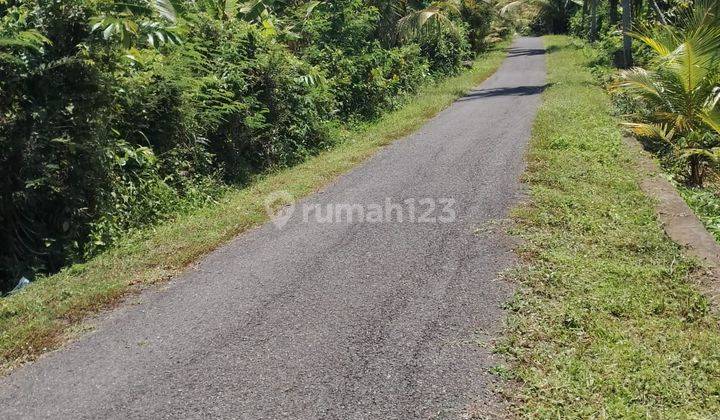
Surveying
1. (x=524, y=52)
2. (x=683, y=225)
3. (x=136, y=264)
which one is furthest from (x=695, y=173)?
(x=524, y=52)

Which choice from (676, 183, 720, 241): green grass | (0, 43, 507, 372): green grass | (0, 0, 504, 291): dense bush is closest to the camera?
(0, 43, 507, 372): green grass

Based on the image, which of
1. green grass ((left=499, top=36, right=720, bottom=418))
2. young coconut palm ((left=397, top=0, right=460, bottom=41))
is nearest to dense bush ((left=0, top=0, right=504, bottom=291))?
green grass ((left=499, top=36, right=720, bottom=418))

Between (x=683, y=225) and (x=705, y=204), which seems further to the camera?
(x=705, y=204)

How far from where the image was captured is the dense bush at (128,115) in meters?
6.36

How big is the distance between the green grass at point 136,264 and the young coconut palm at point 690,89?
459 centimetres

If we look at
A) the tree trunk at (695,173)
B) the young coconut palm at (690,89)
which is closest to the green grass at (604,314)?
the tree trunk at (695,173)

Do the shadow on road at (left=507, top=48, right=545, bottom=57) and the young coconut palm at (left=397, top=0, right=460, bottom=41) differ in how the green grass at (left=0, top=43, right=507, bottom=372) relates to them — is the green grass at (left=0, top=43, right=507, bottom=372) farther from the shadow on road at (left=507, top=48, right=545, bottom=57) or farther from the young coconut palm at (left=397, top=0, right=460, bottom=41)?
the shadow on road at (left=507, top=48, right=545, bottom=57)

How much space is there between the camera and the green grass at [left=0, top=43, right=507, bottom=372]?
458 cm

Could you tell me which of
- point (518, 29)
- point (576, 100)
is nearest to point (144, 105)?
point (576, 100)

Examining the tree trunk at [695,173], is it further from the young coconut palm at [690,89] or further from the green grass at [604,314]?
the green grass at [604,314]

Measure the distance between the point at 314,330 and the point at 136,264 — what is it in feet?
7.93

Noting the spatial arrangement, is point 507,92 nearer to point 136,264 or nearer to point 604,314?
point 136,264

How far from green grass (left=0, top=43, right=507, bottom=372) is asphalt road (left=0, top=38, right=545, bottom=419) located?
23 centimetres

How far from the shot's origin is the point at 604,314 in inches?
169
